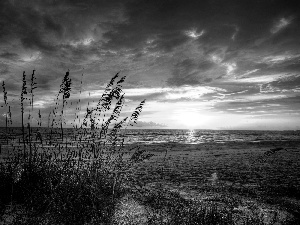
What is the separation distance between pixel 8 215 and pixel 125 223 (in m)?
2.12

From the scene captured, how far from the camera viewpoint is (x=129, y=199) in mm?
5281

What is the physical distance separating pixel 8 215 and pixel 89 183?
1513 mm

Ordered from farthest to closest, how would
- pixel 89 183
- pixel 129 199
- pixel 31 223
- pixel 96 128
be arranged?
1. pixel 96 128
2. pixel 129 199
3. pixel 89 183
4. pixel 31 223

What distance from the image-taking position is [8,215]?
3.90 meters

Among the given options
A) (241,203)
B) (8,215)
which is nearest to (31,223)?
(8,215)

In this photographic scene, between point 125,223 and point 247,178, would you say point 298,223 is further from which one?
point 247,178

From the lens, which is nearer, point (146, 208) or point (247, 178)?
point (146, 208)

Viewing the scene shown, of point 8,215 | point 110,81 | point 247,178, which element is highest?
point 110,81

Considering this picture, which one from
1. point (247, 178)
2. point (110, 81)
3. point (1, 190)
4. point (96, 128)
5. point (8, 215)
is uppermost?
point (110, 81)

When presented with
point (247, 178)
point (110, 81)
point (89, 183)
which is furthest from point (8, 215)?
point (247, 178)

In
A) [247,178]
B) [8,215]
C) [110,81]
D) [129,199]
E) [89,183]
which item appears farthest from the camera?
[247,178]

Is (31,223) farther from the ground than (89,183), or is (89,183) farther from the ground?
(89,183)

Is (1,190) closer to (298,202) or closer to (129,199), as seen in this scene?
(129,199)

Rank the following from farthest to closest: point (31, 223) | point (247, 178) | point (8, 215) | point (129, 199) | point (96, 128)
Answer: point (247, 178), point (96, 128), point (129, 199), point (8, 215), point (31, 223)
